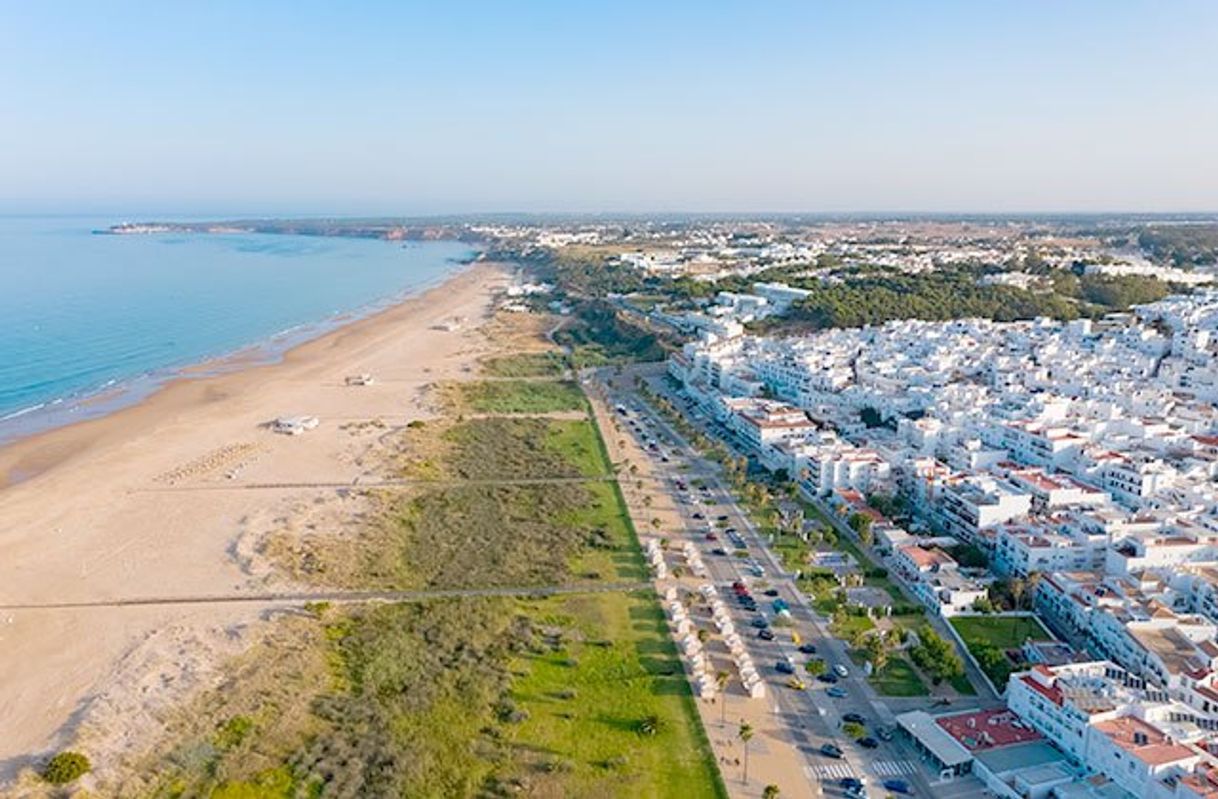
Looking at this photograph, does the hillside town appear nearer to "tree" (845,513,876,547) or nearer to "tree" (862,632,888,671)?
"tree" (845,513,876,547)

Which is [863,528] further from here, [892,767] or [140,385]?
[140,385]

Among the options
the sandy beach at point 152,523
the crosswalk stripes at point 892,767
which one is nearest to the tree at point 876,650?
the crosswalk stripes at point 892,767

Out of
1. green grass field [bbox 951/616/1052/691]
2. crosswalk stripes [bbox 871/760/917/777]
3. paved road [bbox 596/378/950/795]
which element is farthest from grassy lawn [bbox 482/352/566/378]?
crosswalk stripes [bbox 871/760/917/777]

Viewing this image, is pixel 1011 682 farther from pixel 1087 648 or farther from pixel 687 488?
pixel 687 488

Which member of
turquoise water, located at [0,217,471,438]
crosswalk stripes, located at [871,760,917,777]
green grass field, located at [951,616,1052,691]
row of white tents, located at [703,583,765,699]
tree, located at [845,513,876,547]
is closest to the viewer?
crosswalk stripes, located at [871,760,917,777]

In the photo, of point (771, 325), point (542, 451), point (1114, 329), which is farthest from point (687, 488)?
point (1114, 329)

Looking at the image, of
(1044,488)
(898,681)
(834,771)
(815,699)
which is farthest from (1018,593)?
(834,771)

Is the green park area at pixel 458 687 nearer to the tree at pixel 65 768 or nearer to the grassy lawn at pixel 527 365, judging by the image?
the tree at pixel 65 768
